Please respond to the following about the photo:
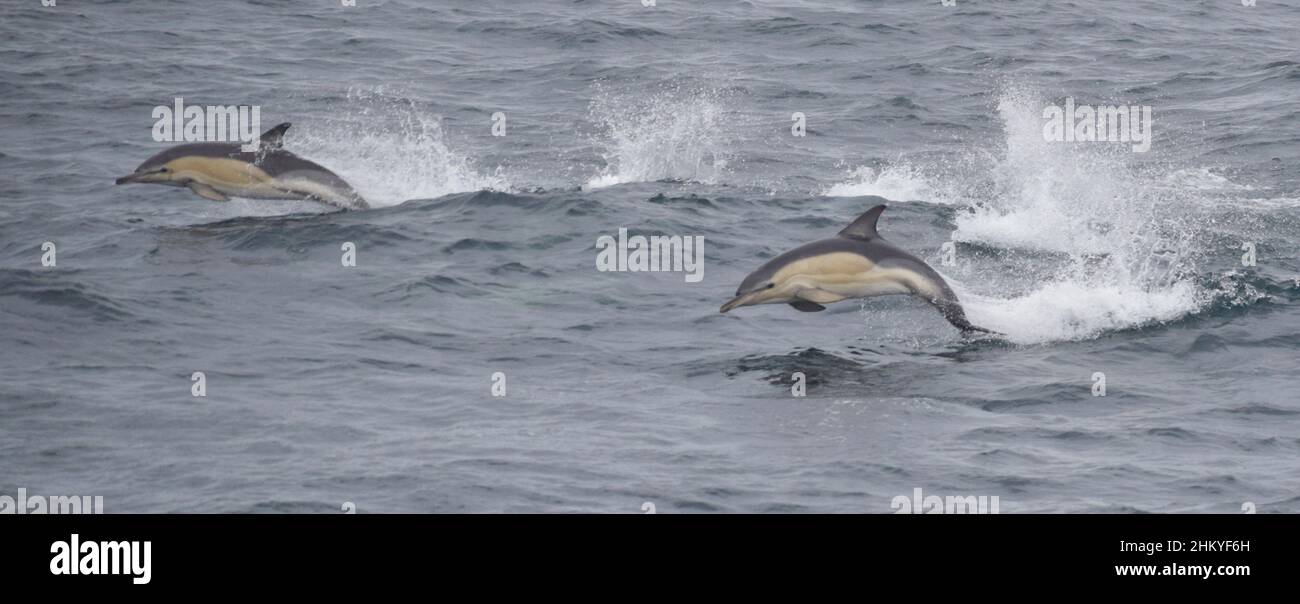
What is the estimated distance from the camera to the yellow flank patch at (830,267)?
14.6 metres

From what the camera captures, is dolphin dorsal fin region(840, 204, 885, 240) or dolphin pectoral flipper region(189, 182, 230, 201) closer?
dolphin dorsal fin region(840, 204, 885, 240)

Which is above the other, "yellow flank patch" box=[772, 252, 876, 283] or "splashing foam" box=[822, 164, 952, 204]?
"yellow flank patch" box=[772, 252, 876, 283]

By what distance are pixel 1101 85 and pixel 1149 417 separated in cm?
1624

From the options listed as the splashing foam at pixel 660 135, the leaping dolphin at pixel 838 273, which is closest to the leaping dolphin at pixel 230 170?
the splashing foam at pixel 660 135

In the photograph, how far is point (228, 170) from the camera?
60.7 feet

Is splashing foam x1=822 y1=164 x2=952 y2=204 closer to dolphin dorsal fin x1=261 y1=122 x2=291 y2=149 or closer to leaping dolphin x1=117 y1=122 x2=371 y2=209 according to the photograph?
leaping dolphin x1=117 y1=122 x2=371 y2=209

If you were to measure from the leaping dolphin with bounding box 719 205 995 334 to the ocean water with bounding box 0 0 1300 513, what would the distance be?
585 mm

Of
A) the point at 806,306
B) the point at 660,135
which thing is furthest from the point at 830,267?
the point at 660,135

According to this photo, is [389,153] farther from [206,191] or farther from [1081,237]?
[1081,237]

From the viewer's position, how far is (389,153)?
22.5 m

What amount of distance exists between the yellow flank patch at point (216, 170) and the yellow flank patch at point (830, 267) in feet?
22.1

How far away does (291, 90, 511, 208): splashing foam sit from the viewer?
68.3 ft

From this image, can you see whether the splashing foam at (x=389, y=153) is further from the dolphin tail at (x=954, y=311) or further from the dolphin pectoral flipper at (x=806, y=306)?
the dolphin tail at (x=954, y=311)

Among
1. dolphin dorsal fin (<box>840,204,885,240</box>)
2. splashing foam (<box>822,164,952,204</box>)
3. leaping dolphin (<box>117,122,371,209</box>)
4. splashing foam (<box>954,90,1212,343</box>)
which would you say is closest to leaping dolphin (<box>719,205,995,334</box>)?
dolphin dorsal fin (<box>840,204,885,240</box>)
